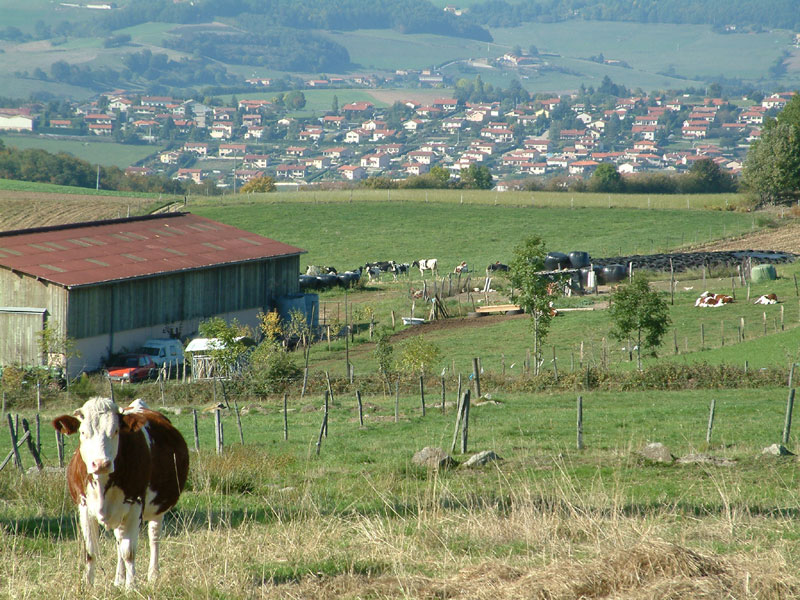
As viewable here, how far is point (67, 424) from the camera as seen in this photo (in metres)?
8.66

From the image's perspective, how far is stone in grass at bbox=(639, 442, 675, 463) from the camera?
16.8m

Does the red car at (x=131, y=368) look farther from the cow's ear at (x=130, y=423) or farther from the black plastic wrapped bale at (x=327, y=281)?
the cow's ear at (x=130, y=423)

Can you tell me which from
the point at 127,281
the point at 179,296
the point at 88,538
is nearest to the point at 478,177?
the point at 179,296

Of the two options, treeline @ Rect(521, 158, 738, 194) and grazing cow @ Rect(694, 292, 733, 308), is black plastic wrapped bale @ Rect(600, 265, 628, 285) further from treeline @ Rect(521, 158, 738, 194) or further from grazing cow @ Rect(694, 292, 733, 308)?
treeline @ Rect(521, 158, 738, 194)

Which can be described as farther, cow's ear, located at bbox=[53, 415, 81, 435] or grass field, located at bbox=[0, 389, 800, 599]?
cow's ear, located at bbox=[53, 415, 81, 435]

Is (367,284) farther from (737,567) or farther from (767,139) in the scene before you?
(737,567)

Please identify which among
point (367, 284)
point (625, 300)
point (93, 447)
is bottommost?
point (367, 284)

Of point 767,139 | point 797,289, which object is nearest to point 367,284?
point 797,289

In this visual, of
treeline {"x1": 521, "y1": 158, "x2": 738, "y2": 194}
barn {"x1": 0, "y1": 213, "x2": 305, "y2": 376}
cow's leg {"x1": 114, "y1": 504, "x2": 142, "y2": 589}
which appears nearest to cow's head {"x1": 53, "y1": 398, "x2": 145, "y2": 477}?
cow's leg {"x1": 114, "y1": 504, "x2": 142, "y2": 589}

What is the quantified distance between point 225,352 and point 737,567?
93.1 ft

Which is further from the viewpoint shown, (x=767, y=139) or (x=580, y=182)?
(x=580, y=182)

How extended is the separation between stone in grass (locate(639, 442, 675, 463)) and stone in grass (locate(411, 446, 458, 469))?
3.33 metres

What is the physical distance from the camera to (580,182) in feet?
370

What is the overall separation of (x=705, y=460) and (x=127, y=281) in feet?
102
